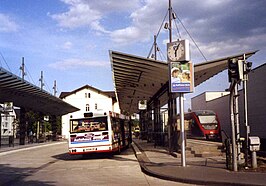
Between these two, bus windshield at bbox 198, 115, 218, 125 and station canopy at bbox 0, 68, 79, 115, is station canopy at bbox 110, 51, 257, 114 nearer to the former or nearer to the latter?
station canopy at bbox 0, 68, 79, 115

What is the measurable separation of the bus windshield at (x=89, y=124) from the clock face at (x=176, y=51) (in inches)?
311

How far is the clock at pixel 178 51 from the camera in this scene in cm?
1611

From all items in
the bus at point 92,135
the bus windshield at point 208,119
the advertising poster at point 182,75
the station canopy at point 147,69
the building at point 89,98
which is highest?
the building at point 89,98

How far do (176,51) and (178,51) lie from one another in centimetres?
8

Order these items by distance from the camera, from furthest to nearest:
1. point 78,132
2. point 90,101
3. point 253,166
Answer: point 90,101, point 78,132, point 253,166

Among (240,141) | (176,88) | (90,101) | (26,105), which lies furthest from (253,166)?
(90,101)

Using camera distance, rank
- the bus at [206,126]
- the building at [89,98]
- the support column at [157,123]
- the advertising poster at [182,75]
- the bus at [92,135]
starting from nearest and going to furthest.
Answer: the advertising poster at [182,75], the bus at [92,135], the support column at [157,123], the bus at [206,126], the building at [89,98]

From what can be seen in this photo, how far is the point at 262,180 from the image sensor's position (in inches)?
445

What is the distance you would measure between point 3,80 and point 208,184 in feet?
69.4

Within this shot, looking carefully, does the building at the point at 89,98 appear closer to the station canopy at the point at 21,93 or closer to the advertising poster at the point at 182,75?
the station canopy at the point at 21,93

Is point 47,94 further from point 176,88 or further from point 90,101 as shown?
point 90,101

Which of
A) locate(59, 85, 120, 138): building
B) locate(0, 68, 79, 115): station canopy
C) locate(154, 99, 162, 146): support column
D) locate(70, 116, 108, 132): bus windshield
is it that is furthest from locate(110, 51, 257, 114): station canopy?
locate(59, 85, 120, 138): building

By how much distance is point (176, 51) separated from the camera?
1628 cm

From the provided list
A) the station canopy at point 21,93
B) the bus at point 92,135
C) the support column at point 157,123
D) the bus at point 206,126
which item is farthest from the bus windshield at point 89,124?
the bus at point 206,126
